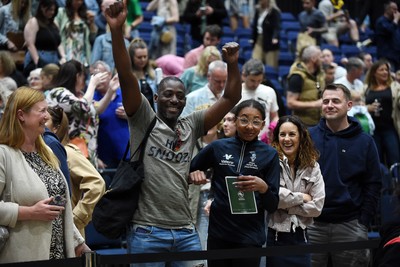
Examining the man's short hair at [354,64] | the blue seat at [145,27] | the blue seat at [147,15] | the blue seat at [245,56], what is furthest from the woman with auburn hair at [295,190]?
the blue seat at [147,15]

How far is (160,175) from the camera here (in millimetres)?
5559

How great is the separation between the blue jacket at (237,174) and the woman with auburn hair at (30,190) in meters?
0.94

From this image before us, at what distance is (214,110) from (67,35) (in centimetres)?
571

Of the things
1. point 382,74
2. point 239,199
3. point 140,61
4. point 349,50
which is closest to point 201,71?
point 140,61

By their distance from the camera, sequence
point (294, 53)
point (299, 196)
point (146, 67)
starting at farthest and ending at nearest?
point (294, 53) < point (146, 67) < point (299, 196)

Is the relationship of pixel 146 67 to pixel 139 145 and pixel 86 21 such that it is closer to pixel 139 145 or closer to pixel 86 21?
pixel 86 21

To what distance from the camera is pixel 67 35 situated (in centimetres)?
1116

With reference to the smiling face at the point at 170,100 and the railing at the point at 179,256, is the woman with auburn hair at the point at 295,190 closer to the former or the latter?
the railing at the point at 179,256

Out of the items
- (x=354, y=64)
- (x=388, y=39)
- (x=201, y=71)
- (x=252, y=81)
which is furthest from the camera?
(x=388, y=39)

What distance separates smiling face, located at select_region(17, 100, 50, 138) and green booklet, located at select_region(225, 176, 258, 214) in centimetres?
123

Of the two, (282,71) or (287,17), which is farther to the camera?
(287,17)

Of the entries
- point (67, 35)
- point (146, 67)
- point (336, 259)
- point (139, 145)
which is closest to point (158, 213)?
point (139, 145)

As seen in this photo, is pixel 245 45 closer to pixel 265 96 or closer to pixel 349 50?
pixel 349 50

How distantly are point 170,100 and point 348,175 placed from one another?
1852mm
